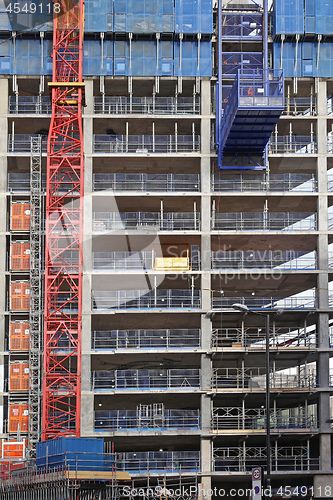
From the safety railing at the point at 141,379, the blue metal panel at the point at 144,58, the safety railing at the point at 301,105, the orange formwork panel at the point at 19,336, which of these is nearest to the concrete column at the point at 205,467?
the safety railing at the point at 141,379

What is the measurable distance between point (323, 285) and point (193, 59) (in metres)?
20.9

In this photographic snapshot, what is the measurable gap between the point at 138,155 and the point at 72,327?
1458cm

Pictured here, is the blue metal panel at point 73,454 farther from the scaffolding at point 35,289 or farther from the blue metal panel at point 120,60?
the blue metal panel at point 120,60

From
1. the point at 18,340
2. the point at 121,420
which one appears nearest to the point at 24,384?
the point at 18,340

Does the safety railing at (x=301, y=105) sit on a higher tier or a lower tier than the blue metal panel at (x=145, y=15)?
lower

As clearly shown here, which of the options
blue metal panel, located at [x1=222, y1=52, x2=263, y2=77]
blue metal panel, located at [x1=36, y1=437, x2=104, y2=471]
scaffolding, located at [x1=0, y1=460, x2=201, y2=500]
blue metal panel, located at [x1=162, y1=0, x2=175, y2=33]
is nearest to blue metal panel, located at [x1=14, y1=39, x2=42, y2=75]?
blue metal panel, located at [x1=162, y1=0, x2=175, y2=33]

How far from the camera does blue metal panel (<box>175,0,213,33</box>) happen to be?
7031cm

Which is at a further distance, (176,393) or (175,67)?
(175,67)

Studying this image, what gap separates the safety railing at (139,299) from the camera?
67938 millimetres

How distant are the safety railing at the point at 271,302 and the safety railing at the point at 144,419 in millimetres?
8671

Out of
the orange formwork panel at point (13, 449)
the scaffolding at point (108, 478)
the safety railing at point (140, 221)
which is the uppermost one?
the safety railing at point (140, 221)

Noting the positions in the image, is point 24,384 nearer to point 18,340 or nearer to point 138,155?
point 18,340

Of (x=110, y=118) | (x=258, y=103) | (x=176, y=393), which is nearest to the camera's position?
(x=258, y=103)

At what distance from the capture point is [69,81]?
70.6 m
